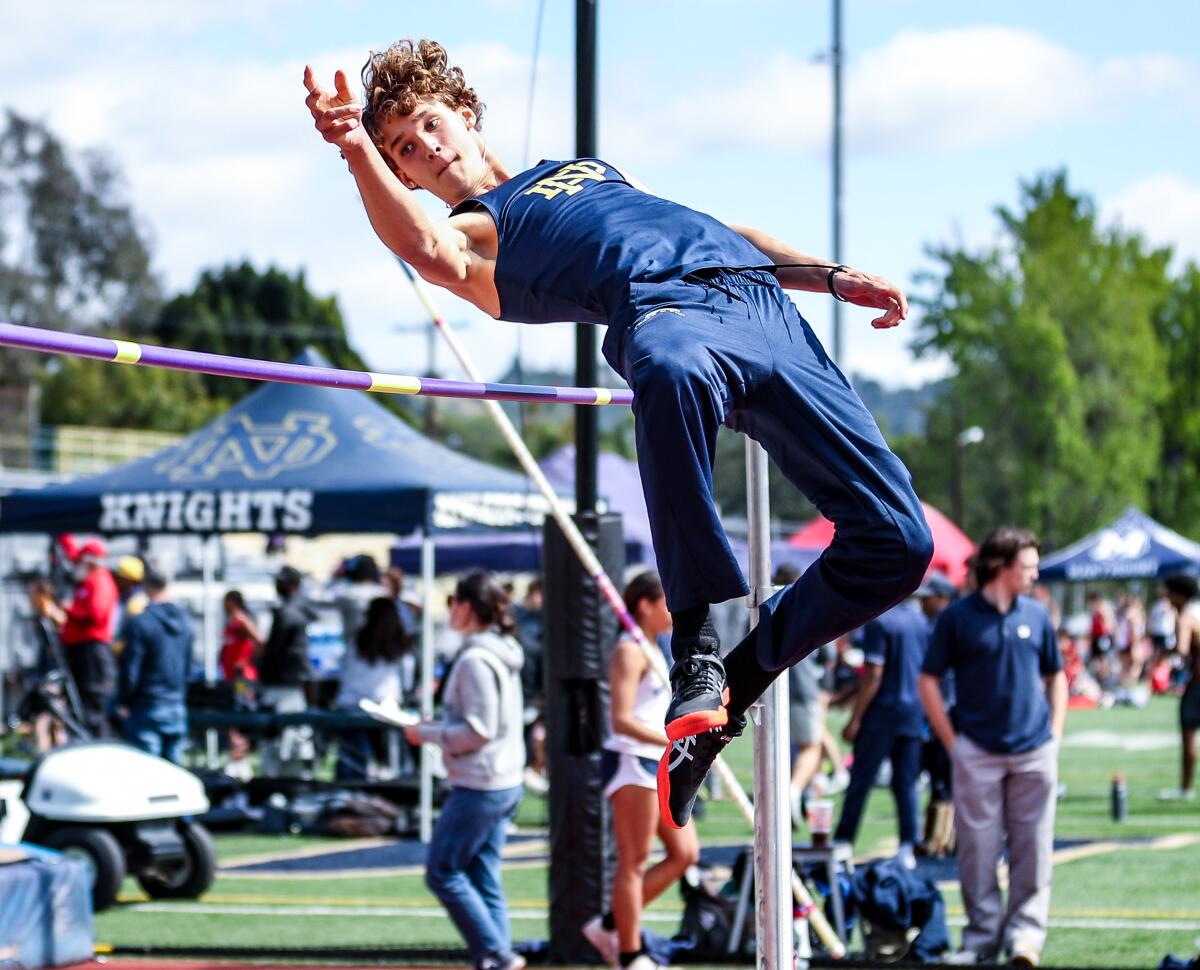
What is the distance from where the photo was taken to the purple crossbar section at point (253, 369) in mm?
3629

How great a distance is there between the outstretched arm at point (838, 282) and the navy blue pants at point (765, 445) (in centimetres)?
32

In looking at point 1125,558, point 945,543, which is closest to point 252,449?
point 945,543

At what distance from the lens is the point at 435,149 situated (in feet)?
13.2

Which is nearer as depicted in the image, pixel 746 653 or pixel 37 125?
pixel 746 653

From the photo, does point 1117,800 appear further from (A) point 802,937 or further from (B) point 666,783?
(B) point 666,783

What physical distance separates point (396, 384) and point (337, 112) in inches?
46.7

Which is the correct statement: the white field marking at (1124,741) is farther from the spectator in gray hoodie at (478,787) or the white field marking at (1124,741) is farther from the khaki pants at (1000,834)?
the spectator in gray hoodie at (478,787)

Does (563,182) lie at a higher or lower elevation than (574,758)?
higher

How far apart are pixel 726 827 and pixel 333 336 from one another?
231 ft

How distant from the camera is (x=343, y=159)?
3.62 m

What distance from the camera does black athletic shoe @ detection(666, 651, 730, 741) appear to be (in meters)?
3.52

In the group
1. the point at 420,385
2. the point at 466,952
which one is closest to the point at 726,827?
the point at 466,952

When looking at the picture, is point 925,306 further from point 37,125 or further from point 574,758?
point 574,758

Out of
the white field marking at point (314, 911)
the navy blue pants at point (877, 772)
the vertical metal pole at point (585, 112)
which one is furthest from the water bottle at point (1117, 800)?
the vertical metal pole at point (585, 112)
